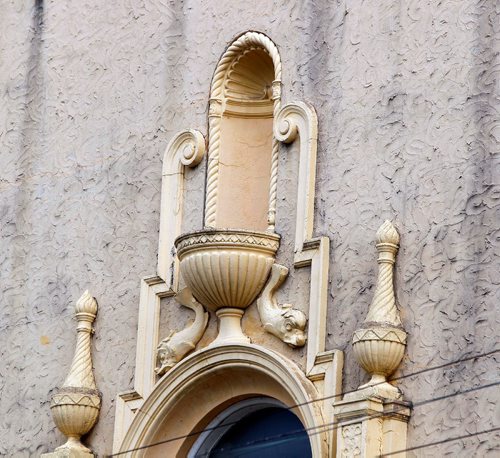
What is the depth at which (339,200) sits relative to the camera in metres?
15.2

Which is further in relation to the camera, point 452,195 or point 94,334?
point 94,334

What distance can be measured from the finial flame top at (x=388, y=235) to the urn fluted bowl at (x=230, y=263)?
113 centimetres

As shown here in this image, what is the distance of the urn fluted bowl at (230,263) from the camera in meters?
15.4

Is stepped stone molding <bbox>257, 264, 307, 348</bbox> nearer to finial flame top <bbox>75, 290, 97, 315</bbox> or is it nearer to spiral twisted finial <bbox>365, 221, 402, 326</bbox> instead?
spiral twisted finial <bbox>365, 221, 402, 326</bbox>

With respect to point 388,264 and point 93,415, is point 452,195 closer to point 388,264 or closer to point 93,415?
point 388,264

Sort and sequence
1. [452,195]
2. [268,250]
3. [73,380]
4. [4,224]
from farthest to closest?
[4,224] → [73,380] → [268,250] → [452,195]

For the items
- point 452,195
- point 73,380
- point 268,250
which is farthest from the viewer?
point 73,380

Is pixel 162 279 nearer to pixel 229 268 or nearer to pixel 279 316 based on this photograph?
pixel 229 268

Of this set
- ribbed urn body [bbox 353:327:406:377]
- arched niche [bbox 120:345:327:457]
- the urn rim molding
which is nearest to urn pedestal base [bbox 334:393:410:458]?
ribbed urn body [bbox 353:327:406:377]

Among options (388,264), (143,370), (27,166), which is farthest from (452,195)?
(27,166)

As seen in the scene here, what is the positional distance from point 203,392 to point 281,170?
1770 mm

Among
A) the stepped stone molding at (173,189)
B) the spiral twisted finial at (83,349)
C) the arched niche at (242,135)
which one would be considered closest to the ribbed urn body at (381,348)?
the arched niche at (242,135)

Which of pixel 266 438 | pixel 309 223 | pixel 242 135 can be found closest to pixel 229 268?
pixel 309 223

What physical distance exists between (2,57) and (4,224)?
5.25ft
